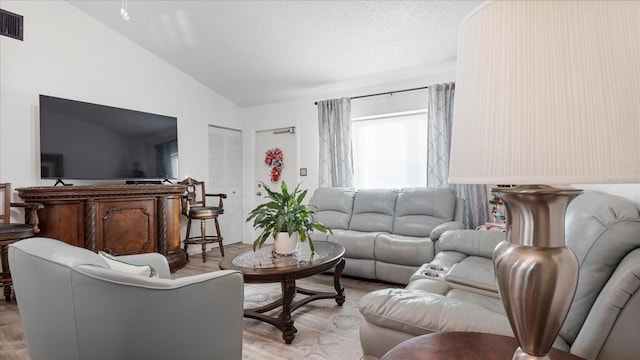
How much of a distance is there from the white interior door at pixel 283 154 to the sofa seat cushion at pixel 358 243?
6.32ft

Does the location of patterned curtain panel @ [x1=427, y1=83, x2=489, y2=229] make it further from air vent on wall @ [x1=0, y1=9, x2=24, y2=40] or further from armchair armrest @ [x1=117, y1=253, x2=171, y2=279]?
air vent on wall @ [x1=0, y1=9, x2=24, y2=40]

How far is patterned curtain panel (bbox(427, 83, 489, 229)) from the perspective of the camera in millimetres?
3592

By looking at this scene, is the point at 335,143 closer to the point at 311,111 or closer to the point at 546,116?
the point at 311,111

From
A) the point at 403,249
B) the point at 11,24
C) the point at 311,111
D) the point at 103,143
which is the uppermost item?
the point at 11,24

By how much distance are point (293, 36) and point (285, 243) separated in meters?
2.36

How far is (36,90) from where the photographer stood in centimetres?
319

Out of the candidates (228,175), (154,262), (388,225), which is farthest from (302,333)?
(228,175)

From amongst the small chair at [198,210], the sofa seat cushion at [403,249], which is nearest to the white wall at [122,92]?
the small chair at [198,210]

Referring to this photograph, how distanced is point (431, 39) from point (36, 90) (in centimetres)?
398

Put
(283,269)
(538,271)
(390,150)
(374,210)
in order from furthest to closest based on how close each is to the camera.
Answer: (390,150) → (374,210) → (283,269) → (538,271)

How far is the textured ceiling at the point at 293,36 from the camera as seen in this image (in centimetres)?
309

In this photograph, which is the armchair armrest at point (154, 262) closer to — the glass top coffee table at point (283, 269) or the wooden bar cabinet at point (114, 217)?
the glass top coffee table at point (283, 269)

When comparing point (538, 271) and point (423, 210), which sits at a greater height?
point (538, 271)

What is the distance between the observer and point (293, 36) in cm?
355
